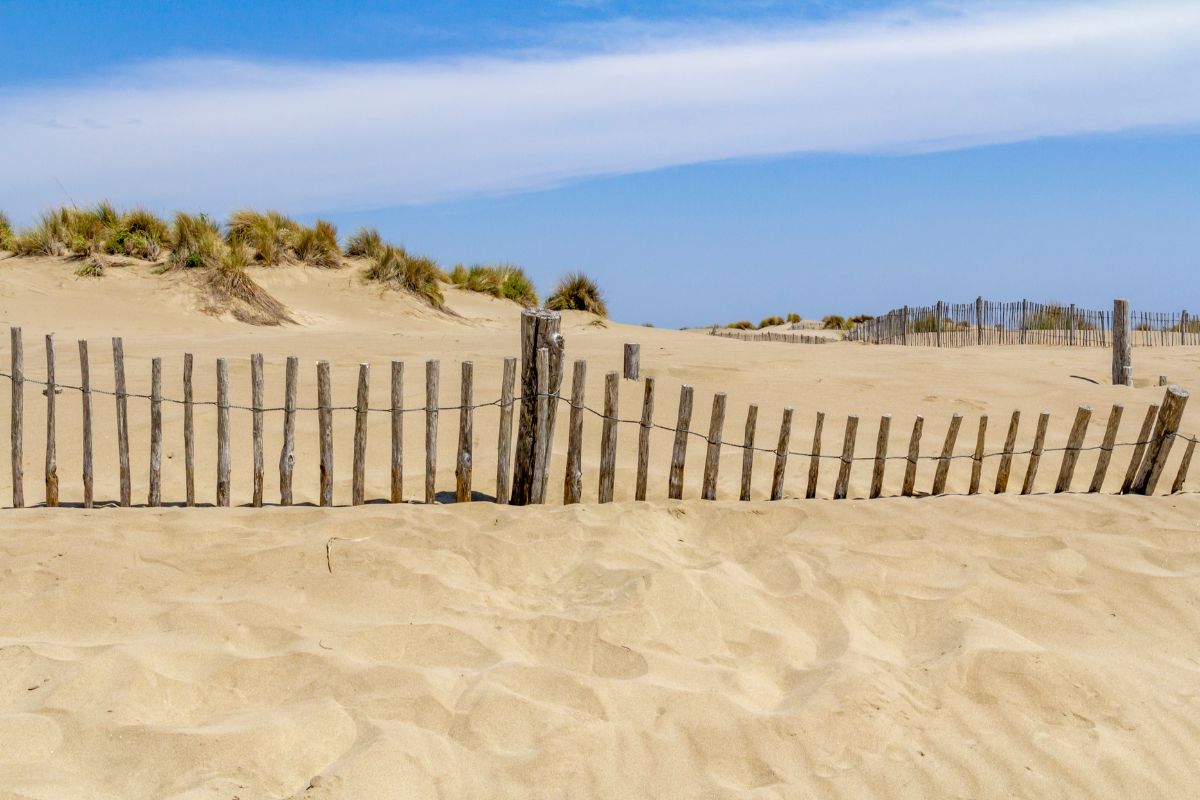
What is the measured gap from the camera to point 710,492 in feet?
19.2

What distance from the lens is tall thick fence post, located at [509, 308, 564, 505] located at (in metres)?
5.63

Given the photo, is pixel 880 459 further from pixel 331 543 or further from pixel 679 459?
pixel 331 543

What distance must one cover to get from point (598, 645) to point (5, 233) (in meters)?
15.6

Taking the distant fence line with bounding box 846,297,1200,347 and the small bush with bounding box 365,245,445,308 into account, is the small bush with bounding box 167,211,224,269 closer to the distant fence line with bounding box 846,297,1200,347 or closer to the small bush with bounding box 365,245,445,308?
the small bush with bounding box 365,245,445,308

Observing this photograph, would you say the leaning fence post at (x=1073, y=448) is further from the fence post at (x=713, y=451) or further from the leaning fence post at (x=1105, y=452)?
the fence post at (x=713, y=451)

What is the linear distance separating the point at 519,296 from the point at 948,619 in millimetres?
16333

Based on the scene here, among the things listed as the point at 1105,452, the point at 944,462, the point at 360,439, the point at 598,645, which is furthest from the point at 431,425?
the point at 1105,452

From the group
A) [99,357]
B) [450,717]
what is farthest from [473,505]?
[99,357]

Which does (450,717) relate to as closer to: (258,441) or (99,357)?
(258,441)

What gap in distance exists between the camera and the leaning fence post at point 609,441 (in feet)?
18.4

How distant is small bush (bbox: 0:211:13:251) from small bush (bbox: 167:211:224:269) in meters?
2.59

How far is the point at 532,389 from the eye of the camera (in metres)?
5.64

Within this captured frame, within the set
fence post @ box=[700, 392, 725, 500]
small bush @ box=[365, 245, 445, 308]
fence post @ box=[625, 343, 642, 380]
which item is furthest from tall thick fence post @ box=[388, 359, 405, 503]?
small bush @ box=[365, 245, 445, 308]

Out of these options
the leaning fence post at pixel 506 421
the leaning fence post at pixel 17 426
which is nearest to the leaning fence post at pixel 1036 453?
the leaning fence post at pixel 506 421
